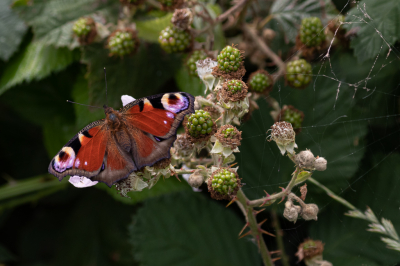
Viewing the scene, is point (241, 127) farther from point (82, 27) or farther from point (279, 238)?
point (82, 27)

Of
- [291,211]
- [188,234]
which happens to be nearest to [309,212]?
[291,211]

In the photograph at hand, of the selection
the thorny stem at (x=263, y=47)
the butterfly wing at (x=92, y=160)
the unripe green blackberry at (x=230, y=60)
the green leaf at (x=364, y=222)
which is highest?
the unripe green blackberry at (x=230, y=60)

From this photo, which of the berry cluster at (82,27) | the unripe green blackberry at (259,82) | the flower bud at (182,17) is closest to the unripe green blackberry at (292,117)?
the unripe green blackberry at (259,82)

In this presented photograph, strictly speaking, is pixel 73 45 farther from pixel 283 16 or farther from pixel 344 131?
pixel 344 131

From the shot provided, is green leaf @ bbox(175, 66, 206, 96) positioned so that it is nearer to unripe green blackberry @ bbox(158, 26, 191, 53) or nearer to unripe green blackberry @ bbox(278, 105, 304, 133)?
unripe green blackberry @ bbox(158, 26, 191, 53)

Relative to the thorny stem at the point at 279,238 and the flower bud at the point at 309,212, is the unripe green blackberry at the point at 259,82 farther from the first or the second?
the thorny stem at the point at 279,238

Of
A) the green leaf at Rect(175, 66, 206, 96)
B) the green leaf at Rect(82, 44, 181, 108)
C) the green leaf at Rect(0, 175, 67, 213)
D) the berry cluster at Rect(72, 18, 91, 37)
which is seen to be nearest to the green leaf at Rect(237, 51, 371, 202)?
the green leaf at Rect(175, 66, 206, 96)

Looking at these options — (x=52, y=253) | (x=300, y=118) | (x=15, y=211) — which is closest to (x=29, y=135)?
(x=15, y=211)
